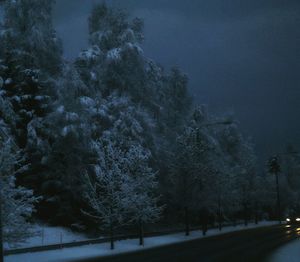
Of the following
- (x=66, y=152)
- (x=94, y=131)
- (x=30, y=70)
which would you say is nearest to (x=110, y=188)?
(x=66, y=152)

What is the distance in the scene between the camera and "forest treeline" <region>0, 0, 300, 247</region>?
4091cm

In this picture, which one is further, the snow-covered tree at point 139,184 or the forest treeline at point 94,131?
the forest treeline at point 94,131

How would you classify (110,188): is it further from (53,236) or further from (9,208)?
(9,208)

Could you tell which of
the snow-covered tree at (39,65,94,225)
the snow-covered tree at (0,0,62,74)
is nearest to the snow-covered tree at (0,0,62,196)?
the snow-covered tree at (0,0,62,74)

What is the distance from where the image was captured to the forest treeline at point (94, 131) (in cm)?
4091

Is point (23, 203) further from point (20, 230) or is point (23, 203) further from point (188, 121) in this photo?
point (188, 121)

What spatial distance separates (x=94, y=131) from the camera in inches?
1806

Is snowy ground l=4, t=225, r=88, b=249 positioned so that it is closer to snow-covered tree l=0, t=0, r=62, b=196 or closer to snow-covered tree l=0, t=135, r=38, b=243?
snow-covered tree l=0, t=0, r=62, b=196

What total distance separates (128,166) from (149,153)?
18.3ft

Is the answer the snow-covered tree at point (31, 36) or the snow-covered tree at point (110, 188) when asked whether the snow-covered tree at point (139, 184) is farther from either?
the snow-covered tree at point (31, 36)

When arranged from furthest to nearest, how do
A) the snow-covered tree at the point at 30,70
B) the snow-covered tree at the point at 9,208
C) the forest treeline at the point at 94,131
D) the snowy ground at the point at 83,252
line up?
the snow-covered tree at the point at 30,70 → the forest treeline at the point at 94,131 → the snowy ground at the point at 83,252 → the snow-covered tree at the point at 9,208

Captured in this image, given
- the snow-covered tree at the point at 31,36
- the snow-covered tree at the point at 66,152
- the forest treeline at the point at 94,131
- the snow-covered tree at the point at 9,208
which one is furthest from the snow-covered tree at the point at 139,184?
the snow-covered tree at the point at 9,208

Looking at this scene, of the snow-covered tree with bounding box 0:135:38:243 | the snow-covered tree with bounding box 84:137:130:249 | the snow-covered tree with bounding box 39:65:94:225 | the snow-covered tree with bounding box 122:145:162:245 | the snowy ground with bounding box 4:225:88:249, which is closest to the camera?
the snow-covered tree with bounding box 0:135:38:243

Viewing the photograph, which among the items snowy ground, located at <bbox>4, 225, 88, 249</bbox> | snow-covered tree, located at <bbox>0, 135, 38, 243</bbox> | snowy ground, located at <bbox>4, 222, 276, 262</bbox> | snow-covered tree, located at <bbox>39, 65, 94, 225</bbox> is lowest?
snowy ground, located at <bbox>4, 222, 276, 262</bbox>
